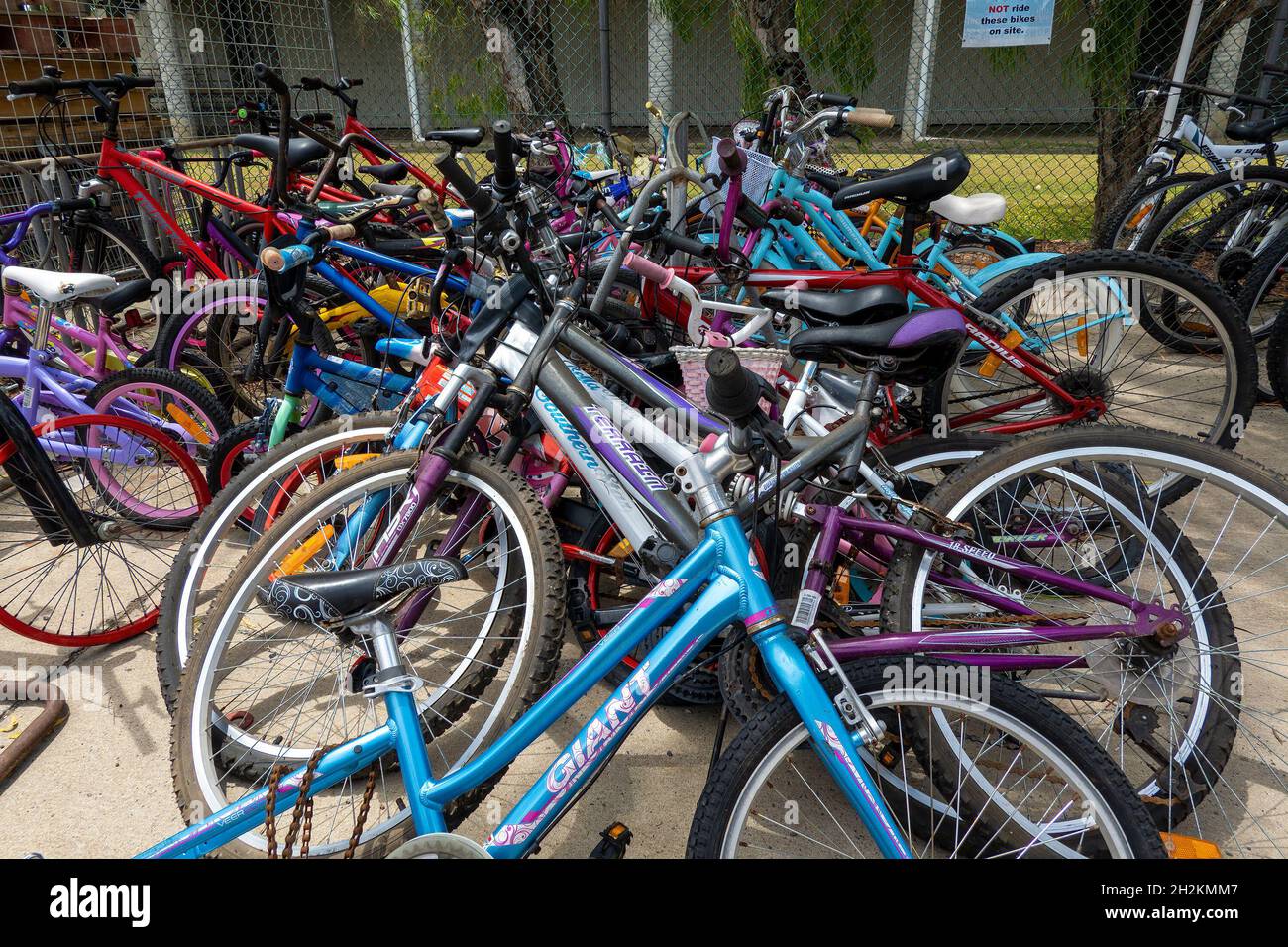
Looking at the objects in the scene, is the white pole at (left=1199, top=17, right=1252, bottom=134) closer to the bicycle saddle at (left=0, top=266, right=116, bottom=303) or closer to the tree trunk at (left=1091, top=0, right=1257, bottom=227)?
the tree trunk at (left=1091, top=0, right=1257, bottom=227)

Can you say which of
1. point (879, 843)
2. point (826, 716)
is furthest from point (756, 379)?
point (879, 843)

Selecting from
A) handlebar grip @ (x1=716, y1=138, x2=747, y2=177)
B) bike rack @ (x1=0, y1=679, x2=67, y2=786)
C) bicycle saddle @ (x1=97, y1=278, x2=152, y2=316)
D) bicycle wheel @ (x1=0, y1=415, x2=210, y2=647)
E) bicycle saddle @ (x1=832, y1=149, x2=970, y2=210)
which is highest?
handlebar grip @ (x1=716, y1=138, x2=747, y2=177)

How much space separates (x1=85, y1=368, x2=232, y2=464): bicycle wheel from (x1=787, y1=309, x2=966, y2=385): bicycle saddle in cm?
253

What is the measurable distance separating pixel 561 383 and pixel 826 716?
3.49ft

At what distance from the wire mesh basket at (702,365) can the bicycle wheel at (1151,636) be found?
716mm

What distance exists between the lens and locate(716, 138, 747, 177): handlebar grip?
298 centimetres

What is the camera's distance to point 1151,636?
1729 millimetres

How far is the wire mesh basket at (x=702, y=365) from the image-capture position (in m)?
2.36

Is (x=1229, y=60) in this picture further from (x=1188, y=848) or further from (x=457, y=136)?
(x=1188, y=848)

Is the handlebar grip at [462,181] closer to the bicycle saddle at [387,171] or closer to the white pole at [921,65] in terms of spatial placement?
the bicycle saddle at [387,171]

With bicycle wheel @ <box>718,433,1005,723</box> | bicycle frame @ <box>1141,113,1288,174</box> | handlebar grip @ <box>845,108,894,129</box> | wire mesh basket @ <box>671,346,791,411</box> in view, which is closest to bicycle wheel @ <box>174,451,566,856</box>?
bicycle wheel @ <box>718,433,1005,723</box>

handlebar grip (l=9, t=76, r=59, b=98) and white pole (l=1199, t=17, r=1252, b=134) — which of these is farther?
white pole (l=1199, t=17, r=1252, b=134)
